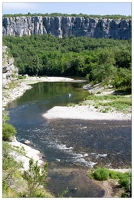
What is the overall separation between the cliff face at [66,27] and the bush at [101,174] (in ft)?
321

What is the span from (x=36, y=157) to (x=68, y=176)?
360 cm

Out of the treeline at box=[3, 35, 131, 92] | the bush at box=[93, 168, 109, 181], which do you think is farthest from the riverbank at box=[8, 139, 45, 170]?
the treeline at box=[3, 35, 131, 92]

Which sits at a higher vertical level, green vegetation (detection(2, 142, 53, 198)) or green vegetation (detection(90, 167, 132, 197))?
green vegetation (detection(2, 142, 53, 198))

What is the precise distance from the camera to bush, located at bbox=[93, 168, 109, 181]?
62.2 feet

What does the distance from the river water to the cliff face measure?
7906 centimetres

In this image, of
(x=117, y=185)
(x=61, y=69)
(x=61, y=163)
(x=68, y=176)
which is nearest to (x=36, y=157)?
(x=61, y=163)

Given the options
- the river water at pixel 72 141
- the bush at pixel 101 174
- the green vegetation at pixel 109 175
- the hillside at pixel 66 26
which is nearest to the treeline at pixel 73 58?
the hillside at pixel 66 26

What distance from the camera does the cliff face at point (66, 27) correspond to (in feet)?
372

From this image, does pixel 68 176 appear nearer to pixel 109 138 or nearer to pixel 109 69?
pixel 109 138

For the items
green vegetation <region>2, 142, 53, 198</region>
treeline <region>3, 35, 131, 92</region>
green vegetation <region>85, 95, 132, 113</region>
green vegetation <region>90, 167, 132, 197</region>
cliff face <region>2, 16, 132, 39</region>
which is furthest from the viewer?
cliff face <region>2, 16, 132, 39</region>

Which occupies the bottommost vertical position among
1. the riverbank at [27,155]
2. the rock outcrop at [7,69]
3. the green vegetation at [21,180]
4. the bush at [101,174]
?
the bush at [101,174]

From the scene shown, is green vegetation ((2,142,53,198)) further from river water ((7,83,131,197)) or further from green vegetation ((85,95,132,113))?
green vegetation ((85,95,132,113))

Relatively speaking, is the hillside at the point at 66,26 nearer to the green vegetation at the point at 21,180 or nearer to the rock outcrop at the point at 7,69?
the rock outcrop at the point at 7,69

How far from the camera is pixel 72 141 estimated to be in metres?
26.1
